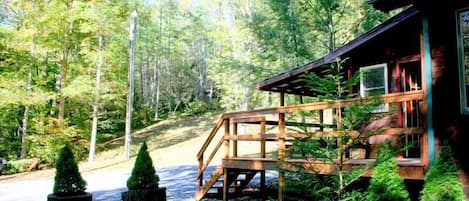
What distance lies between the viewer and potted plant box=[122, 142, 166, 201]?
27.5 feet

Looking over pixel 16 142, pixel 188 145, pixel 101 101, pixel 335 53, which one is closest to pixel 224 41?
pixel 188 145

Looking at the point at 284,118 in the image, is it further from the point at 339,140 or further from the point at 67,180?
the point at 67,180

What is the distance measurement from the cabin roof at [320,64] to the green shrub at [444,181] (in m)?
2.96

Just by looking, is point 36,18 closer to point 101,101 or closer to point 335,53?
point 101,101

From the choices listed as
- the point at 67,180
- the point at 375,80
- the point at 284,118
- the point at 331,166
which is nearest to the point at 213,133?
the point at 284,118

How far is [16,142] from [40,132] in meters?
2.71

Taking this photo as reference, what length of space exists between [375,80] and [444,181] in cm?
441

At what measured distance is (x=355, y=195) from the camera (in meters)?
4.88

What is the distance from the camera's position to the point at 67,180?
26.1 feet

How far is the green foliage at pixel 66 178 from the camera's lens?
7898 millimetres

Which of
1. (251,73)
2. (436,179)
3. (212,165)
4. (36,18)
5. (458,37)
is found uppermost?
(36,18)

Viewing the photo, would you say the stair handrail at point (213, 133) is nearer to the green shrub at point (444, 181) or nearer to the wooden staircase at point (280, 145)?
the wooden staircase at point (280, 145)

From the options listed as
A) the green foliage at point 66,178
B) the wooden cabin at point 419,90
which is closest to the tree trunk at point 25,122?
the green foliage at point 66,178

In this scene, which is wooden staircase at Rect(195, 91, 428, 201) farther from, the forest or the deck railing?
the forest
